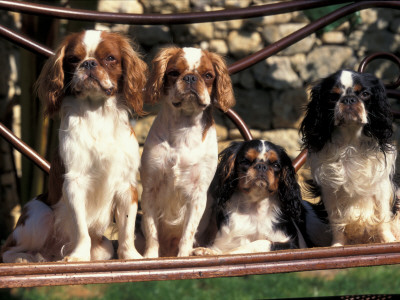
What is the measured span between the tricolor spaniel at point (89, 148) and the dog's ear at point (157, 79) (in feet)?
0.25

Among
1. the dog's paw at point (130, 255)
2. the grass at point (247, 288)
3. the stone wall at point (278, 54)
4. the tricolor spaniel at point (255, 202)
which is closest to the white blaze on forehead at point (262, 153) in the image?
the tricolor spaniel at point (255, 202)

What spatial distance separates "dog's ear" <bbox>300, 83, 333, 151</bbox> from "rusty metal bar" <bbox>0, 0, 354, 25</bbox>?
2.63ft

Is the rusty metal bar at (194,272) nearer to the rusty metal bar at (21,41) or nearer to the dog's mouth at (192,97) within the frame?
the dog's mouth at (192,97)

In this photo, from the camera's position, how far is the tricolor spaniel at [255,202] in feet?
11.9

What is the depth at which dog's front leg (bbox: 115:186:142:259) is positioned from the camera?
3.40m

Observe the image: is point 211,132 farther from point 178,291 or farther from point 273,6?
point 178,291

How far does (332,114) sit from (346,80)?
0.17 m

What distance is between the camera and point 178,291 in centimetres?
661

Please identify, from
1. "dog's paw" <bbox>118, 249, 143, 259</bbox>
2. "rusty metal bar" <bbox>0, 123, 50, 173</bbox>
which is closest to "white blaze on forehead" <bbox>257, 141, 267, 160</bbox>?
"dog's paw" <bbox>118, 249, 143, 259</bbox>

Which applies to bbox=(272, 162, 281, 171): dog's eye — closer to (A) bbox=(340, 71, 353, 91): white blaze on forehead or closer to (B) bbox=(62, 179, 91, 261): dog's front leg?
(A) bbox=(340, 71, 353, 91): white blaze on forehead

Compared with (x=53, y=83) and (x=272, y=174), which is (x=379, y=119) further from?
(x=53, y=83)

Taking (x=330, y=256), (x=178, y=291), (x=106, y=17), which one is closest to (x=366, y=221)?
(x=330, y=256)

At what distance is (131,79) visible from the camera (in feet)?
11.0

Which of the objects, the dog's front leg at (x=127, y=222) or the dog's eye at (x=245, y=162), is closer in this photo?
the dog's front leg at (x=127, y=222)
